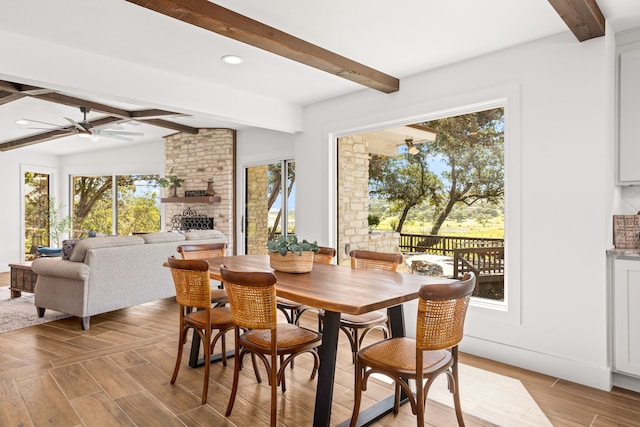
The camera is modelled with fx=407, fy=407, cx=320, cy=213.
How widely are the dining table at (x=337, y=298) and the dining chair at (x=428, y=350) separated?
Answer: 0.16m

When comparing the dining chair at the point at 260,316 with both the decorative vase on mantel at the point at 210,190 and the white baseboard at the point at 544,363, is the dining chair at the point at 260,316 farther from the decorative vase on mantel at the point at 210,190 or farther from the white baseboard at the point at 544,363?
the decorative vase on mantel at the point at 210,190

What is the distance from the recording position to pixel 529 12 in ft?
8.87

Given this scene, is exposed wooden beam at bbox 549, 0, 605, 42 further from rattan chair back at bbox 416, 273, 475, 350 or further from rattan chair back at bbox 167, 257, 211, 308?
rattan chair back at bbox 167, 257, 211, 308

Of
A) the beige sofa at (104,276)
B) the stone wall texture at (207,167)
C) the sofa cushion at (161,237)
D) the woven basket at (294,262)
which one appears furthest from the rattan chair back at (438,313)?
the stone wall texture at (207,167)

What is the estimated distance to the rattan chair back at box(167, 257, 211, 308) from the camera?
2523mm

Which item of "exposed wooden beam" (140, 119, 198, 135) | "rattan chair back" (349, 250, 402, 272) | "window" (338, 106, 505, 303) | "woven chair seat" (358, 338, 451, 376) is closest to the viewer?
"woven chair seat" (358, 338, 451, 376)

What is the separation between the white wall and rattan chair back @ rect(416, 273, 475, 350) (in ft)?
4.96

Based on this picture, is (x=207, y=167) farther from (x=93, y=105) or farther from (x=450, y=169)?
(x=450, y=169)

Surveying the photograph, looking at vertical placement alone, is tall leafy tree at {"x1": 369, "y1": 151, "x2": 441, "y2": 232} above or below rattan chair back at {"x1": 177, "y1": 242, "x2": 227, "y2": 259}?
→ above

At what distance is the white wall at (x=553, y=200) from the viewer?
2842 mm

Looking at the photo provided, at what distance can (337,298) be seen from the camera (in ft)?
6.62

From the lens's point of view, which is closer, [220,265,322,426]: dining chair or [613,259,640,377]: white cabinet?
[220,265,322,426]: dining chair

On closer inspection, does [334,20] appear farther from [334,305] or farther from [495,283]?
[495,283]

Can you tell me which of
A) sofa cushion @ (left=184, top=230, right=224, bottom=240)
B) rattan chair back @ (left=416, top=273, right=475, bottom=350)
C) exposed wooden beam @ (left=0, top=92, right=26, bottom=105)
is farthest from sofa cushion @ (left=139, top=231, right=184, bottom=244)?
rattan chair back @ (left=416, top=273, right=475, bottom=350)
